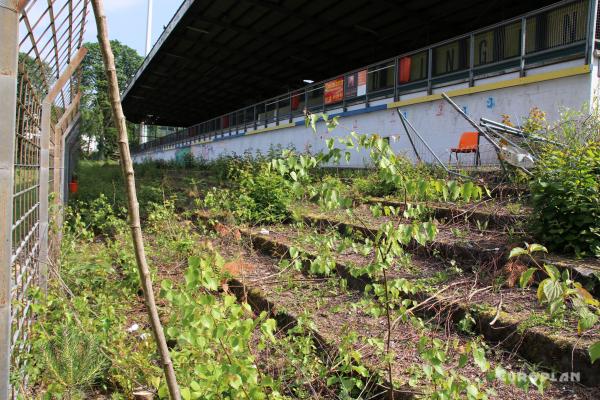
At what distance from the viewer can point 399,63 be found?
12477 mm

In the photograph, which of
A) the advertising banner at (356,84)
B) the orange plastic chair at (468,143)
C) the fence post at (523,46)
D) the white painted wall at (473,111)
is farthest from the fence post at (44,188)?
the advertising banner at (356,84)

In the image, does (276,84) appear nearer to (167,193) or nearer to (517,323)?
(167,193)

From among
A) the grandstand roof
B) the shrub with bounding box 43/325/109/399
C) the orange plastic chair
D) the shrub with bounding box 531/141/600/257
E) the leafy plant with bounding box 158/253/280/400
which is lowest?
the shrub with bounding box 43/325/109/399

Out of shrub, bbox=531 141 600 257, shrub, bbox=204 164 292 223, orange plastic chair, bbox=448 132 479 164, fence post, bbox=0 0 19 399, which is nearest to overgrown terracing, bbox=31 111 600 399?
shrub, bbox=531 141 600 257

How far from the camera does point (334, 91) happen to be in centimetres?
1560

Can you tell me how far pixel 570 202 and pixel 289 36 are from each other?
17.9 meters

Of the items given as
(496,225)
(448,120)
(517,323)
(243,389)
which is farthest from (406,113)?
(243,389)

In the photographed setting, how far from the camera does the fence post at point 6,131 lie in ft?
4.71

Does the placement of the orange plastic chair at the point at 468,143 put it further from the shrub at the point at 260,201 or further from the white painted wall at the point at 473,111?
the shrub at the point at 260,201

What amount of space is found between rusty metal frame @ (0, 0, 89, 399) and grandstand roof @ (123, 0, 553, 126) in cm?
1347

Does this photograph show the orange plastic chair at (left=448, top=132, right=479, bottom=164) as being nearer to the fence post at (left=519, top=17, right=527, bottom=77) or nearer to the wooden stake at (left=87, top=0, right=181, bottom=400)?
the fence post at (left=519, top=17, right=527, bottom=77)

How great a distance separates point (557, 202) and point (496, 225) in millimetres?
1000

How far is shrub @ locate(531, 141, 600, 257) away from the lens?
376 cm

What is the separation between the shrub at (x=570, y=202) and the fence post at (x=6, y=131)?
392 cm
